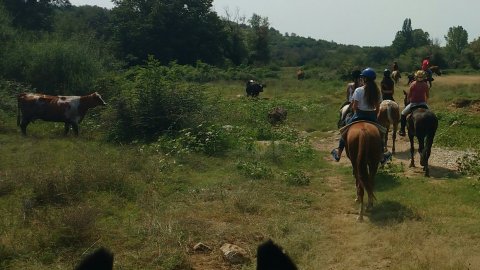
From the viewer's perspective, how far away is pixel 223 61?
46406 mm

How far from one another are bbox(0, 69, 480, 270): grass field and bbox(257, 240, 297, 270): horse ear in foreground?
3808mm

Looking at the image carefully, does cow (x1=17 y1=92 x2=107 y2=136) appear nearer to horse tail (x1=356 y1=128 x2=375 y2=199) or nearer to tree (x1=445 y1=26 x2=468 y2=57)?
horse tail (x1=356 y1=128 x2=375 y2=199)

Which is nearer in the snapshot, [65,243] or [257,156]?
[65,243]

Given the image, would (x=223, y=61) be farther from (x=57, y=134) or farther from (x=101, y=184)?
(x=101, y=184)

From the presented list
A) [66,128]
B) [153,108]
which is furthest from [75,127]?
[153,108]

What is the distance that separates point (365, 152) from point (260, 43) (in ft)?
166

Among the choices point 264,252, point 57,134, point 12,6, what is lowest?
point 57,134

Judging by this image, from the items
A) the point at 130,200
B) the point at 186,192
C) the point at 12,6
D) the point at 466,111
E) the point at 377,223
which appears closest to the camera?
the point at 377,223

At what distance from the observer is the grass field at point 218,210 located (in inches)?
217

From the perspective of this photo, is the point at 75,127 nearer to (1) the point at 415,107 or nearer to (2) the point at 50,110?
(2) the point at 50,110

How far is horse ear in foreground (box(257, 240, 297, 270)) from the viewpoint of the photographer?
165 centimetres

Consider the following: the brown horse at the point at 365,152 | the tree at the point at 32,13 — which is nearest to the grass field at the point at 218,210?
the brown horse at the point at 365,152

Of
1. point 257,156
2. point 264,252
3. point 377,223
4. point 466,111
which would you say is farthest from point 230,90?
point 264,252

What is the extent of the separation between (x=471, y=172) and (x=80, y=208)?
743 cm
